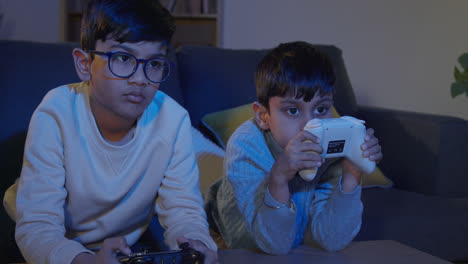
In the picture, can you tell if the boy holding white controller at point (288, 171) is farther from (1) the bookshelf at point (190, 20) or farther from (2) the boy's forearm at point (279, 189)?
(1) the bookshelf at point (190, 20)

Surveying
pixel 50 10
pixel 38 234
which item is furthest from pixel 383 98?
pixel 50 10

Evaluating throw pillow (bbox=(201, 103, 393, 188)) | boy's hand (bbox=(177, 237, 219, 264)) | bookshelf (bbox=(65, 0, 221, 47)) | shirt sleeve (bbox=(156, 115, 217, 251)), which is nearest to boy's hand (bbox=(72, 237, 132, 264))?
boy's hand (bbox=(177, 237, 219, 264))

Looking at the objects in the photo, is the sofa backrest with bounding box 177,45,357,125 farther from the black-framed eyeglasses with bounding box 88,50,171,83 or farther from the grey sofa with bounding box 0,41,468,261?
the black-framed eyeglasses with bounding box 88,50,171,83

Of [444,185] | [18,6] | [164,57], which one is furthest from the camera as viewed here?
[18,6]

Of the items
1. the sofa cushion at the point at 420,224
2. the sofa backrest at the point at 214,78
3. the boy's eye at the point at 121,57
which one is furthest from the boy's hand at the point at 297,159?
the sofa backrest at the point at 214,78

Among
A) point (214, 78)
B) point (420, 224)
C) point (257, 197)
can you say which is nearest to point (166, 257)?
point (257, 197)

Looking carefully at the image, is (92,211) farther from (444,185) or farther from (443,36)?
(443,36)

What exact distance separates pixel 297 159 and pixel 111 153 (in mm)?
393

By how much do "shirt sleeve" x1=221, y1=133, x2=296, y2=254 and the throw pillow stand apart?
0.58 metres

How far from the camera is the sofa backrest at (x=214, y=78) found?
198 cm

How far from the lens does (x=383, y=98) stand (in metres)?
2.84

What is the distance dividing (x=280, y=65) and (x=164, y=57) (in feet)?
0.96

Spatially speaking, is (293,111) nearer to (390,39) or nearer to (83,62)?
(83,62)

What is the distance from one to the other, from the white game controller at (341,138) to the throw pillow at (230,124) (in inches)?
31.7
